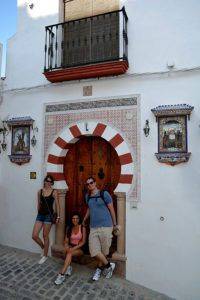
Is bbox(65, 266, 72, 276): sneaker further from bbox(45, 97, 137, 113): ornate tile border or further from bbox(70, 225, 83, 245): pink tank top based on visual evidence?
bbox(45, 97, 137, 113): ornate tile border

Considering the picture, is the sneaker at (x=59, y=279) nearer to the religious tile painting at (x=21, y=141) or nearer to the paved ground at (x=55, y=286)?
the paved ground at (x=55, y=286)

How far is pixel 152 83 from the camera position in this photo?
505 cm

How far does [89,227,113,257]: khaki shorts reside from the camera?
4.81 meters

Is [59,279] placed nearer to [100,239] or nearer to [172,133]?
[100,239]

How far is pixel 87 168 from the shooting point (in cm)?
569

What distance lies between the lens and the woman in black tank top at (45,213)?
17.5 feet

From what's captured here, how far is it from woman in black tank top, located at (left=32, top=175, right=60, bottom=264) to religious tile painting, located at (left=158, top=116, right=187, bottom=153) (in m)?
2.25

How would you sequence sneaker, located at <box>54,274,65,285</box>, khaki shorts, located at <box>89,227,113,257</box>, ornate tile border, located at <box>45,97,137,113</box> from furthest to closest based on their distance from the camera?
ornate tile border, located at <box>45,97,137,113</box>
khaki shorts, located at <box>89,227,113,257</box>
sneaker, located at <box>54,274,65,285</box>

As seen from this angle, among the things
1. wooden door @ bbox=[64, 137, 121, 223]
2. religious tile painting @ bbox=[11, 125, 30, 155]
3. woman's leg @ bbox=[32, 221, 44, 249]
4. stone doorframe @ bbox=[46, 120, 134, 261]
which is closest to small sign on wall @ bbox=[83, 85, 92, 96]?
stone doorframe @ bbox=[46, 120, 134, 261]

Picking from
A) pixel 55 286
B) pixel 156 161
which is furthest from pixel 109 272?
pixel 156 161

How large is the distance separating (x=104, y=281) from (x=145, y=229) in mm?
1138

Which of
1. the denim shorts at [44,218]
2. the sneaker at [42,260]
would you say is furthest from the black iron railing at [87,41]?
the sneaker at [42,260]

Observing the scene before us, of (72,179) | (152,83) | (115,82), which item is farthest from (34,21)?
(72,179)

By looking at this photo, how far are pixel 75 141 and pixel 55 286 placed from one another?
2.72 meters
